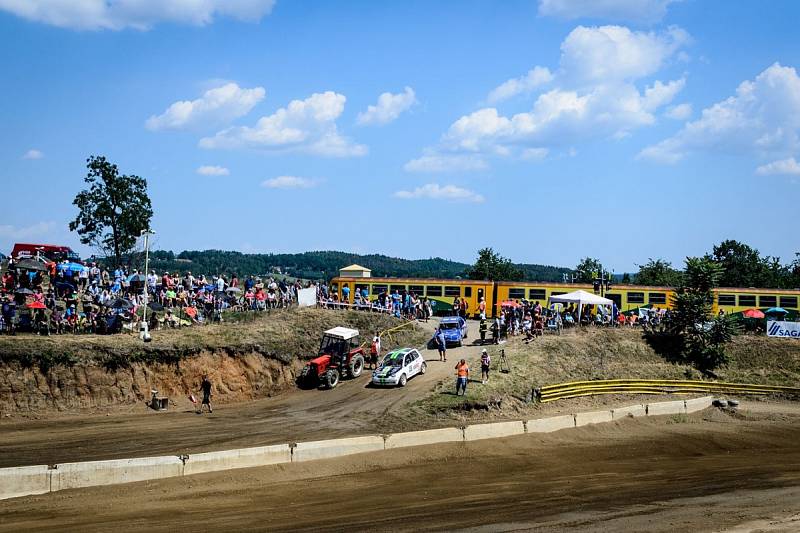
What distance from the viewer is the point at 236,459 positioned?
21.6 metres

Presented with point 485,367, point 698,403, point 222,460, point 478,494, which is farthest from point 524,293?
point 222,460

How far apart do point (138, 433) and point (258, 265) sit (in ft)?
420

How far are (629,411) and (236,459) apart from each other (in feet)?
62.5

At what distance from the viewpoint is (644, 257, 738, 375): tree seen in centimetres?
4316

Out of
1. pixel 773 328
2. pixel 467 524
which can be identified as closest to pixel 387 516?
pixel 467 524

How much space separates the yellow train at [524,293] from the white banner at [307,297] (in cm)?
589

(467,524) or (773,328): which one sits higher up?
(773,328)

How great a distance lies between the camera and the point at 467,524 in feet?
54.4

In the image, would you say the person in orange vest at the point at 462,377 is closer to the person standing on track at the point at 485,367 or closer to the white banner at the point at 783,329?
the person standing on track at the point at 485,367

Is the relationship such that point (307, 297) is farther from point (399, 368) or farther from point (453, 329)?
point (399, 368)

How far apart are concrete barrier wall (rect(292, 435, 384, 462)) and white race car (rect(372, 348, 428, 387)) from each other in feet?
27.6

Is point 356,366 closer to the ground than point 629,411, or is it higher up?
higher up

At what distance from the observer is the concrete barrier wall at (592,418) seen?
30391 millimetres

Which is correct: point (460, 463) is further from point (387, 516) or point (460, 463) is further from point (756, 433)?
point (756, 433)
